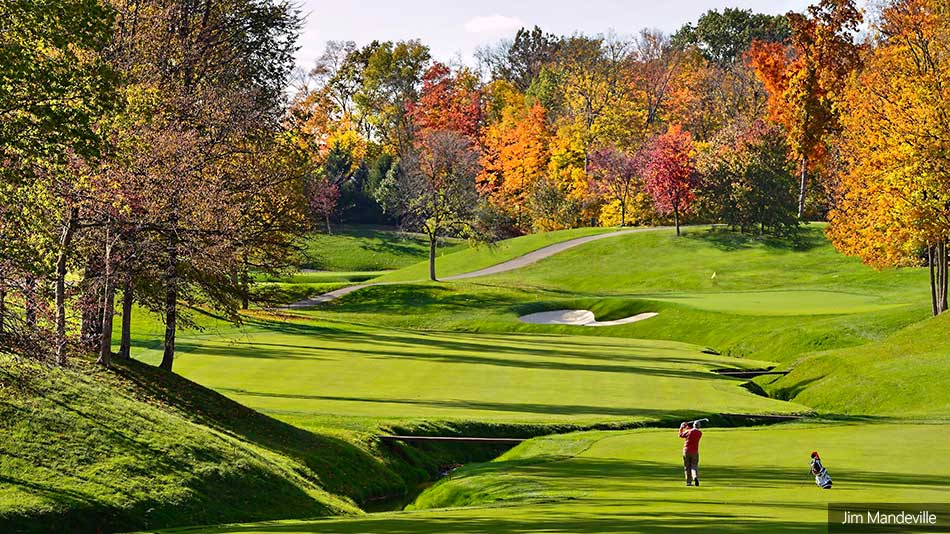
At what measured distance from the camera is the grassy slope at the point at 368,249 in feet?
351

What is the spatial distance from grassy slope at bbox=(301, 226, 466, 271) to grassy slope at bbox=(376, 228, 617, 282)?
528 inches

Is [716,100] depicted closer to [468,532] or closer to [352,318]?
[352,318]

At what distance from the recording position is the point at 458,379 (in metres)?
40.7

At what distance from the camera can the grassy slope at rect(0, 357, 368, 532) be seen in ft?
65.2

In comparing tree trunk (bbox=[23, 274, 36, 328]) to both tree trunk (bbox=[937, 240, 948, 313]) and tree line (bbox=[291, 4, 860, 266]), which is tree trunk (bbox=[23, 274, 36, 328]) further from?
tree line (bbox=[291, 4, 860, 266])

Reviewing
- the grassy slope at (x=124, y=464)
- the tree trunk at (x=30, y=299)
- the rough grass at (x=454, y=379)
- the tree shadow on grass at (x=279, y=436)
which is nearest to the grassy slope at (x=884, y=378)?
the rough grass at (x=454, y=379)

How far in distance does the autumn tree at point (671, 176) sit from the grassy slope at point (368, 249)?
29573 millimetres

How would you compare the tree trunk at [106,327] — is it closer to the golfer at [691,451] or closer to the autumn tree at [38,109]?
the autumn tree at [38,109]

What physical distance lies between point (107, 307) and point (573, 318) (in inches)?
1677

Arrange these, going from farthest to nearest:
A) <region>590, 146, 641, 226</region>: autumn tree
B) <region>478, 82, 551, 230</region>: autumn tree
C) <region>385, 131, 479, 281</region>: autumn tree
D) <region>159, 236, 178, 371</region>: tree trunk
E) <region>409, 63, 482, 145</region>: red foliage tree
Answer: <region>409, 63, 482, 145</region>: red foliage tree, <region>478, 82, 551, 230</region>: autumn tree, <region>590, 146, 641, 226</region>: autumn tree, <region>385, 131, 479, 281</region>: autumn tree, <region>159, 236, 178, 371</region>: tree trunk

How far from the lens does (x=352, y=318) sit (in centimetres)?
7100

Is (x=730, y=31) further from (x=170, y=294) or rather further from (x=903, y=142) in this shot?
(x=170, y=294)

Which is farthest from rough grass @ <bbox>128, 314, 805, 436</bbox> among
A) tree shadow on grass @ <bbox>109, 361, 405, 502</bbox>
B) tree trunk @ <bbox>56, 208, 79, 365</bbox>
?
tree trunk @ <bbox>56, 208, 79, 365</bbox>

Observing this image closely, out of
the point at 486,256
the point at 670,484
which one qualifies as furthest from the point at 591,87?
the point at 670,484
